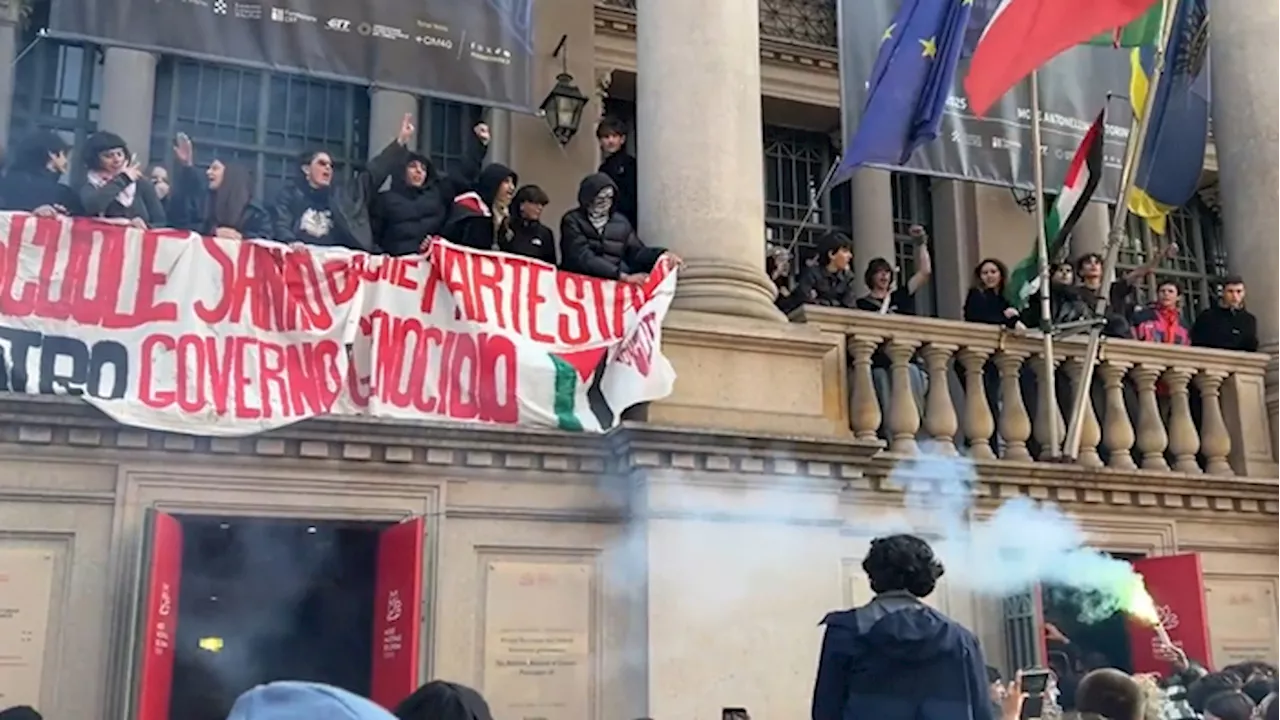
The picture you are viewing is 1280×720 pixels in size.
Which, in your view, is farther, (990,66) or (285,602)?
(990,66)

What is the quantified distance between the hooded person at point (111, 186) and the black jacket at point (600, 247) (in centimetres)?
265

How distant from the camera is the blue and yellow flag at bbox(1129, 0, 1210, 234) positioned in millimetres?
12211

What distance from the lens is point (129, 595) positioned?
809cm

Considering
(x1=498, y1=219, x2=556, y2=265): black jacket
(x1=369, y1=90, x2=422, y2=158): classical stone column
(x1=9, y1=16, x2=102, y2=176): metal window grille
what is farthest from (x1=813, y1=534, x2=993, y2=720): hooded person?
(x1=9, y1=16, x2=102, y2=176): metal window grille

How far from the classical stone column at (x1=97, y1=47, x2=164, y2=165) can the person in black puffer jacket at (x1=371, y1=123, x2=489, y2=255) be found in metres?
3.93

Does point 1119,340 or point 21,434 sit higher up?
point 1119,340

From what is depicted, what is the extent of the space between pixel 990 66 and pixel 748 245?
249 cm

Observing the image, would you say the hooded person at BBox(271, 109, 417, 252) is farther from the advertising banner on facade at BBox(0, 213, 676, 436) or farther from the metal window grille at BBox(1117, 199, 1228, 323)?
the metal window grille at BBox(1117, 199, 1228, 323)

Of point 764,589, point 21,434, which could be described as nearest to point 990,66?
point 764,589

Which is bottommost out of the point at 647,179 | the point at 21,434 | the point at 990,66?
the point at 21,434

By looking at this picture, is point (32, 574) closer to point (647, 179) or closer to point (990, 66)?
point (647, 179)

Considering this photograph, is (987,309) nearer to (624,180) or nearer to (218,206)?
(624,180)

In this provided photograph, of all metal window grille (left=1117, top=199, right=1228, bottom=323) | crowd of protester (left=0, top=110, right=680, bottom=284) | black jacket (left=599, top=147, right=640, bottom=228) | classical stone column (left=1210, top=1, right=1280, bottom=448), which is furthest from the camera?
metal window grille (left=1117, top=199, right=1228, bottom=323)

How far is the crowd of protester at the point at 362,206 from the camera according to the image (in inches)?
352
